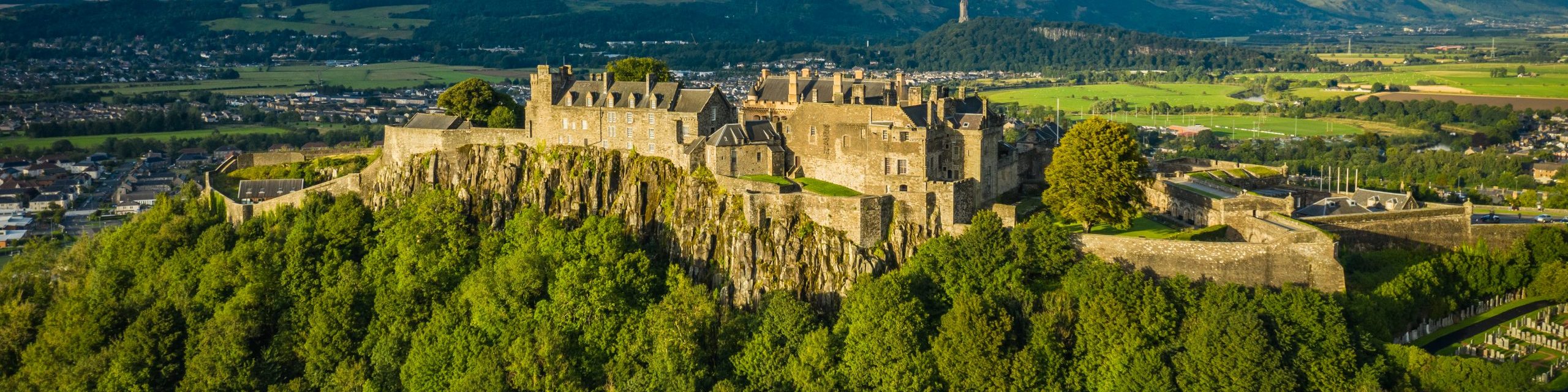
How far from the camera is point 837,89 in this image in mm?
58531

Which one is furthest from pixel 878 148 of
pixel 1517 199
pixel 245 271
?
pixel 1517 199

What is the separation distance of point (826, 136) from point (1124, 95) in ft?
384

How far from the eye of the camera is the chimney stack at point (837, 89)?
56.2m

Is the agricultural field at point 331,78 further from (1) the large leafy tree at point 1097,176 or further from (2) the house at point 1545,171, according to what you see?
(1) the large leafy tree at point 1097,176

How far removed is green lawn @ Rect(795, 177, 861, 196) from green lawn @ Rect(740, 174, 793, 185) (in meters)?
0.57

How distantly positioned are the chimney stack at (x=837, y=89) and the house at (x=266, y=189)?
85.1 ft

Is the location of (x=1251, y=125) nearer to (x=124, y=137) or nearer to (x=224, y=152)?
(x=224, y=152)

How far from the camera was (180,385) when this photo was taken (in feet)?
182

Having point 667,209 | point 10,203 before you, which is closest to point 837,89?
point 667,209

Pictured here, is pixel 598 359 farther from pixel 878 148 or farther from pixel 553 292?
pixel 878 148

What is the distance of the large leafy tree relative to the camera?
5041 centimetres

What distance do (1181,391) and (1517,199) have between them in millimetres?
37135

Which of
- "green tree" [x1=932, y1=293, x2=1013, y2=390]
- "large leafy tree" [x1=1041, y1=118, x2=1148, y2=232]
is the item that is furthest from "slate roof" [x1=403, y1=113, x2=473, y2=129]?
"large leafy tree" [x1=1041, y1=118, x2=1148, y2=232]

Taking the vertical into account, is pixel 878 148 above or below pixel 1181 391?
above
